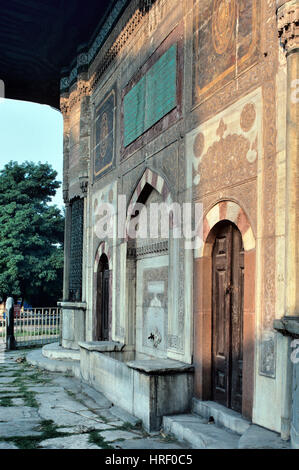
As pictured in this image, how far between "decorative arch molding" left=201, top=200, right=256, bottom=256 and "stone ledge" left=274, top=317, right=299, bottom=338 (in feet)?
2.64

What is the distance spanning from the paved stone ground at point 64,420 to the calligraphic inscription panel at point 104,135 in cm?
382

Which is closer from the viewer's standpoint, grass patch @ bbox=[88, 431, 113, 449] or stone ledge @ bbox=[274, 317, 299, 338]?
stone ledge @ bbox=[274, 317, 299, 338]

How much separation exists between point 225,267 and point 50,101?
974cm

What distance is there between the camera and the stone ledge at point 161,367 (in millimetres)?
5023

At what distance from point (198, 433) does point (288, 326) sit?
4.72ft

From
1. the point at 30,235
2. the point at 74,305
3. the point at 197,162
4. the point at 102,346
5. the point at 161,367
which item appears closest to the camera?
the point at 161,367

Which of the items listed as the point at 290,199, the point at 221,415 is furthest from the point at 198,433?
the point at 290,199

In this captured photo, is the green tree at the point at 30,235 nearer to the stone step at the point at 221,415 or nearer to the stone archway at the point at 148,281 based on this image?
the stone archway at the point at 148,281

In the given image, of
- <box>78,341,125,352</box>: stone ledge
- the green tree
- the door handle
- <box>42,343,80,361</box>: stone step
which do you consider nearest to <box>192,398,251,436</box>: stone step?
the door handle

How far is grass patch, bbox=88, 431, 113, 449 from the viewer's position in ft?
15.0

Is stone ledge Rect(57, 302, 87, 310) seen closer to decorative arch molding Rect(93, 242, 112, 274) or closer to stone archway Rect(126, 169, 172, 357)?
decorative arch molding Rect(93, 242, 112, 274)

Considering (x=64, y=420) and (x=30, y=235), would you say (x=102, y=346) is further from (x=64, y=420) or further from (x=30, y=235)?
(x=30, y=235)

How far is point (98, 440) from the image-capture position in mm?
4758

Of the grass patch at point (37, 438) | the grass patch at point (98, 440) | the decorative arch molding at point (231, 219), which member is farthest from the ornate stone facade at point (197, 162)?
the grass patch at point (37, 438)
